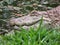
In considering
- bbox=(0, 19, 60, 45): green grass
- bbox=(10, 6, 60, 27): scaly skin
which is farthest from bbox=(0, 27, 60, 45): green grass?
bbox=(10, 6, 60, 27): scaly skin

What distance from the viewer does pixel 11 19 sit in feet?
19.2

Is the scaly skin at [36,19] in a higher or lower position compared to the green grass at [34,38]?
lower

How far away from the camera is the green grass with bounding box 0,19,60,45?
406 cm

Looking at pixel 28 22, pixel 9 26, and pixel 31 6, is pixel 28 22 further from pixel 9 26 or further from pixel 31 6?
pixel 31 6

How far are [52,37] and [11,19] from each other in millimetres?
1695

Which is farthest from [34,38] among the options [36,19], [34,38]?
[36,19]

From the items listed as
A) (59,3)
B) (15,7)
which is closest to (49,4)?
(59,3)

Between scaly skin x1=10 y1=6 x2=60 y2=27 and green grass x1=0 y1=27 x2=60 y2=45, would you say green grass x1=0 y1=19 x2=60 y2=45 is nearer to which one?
green grass x1=0 y1=27 x2=60 y2=45

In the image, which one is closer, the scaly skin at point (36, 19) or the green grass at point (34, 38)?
the green grass at point (34, 38)

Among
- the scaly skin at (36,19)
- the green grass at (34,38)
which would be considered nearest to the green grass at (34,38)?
the green grass at (34,38)

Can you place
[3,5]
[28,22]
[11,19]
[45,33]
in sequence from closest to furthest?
[45,33] → [28,22] → [11,19] → [3,5]

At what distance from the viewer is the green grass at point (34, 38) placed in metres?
4.06

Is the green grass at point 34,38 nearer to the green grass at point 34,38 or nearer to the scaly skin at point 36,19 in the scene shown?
the green grass at point 34,38

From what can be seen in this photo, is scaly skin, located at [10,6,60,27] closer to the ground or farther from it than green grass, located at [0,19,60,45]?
closer to the ground
